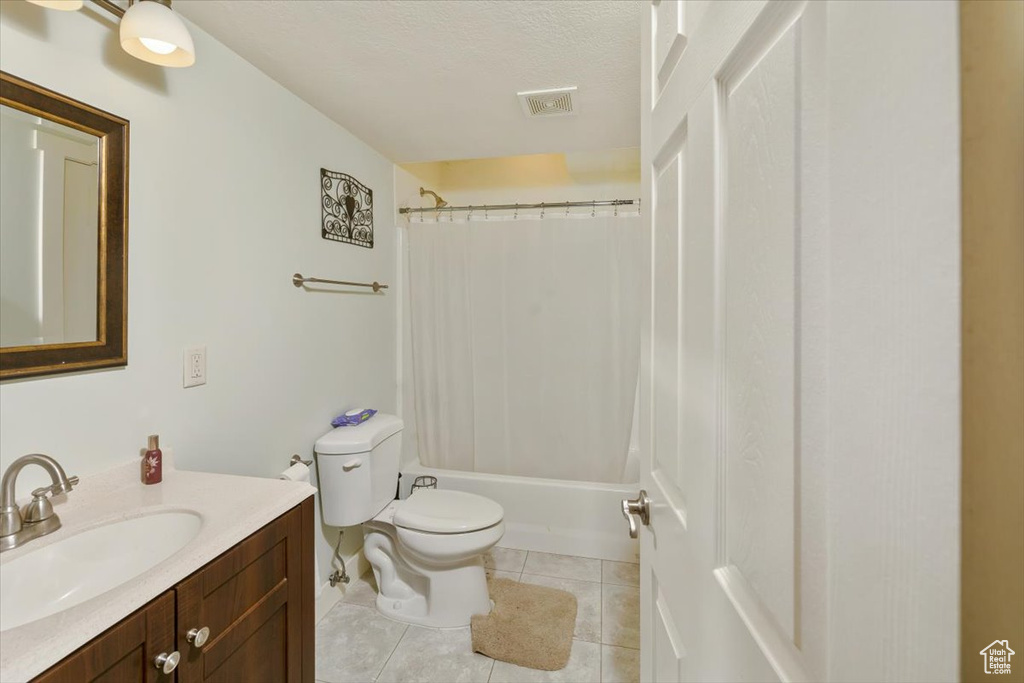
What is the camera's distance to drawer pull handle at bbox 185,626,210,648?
80 cm

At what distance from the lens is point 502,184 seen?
10.2 ft

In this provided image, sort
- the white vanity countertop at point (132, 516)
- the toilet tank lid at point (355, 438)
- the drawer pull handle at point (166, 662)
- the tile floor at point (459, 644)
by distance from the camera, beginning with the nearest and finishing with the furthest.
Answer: the white vanity countertop at point (132, 516)
the drawer pull handle at point (166, 662)
the tile floor at point (459, 644)
the toilet tank lid at point (355, 438)

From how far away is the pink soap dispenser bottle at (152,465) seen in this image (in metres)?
1.14

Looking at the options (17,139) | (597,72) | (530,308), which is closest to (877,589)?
(17,139)

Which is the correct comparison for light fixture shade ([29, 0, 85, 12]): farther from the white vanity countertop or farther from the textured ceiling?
the white vanity countertop

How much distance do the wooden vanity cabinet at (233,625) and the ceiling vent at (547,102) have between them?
166 centimetres

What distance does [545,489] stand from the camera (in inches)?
97.2

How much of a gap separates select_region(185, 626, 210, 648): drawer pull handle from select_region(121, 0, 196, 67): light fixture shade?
1.28 metres

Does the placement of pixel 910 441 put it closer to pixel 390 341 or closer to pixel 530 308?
pixel 530 308

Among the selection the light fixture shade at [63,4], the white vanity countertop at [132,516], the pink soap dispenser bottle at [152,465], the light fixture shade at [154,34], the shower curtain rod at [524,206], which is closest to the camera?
the white vanity countertop at [132,516]

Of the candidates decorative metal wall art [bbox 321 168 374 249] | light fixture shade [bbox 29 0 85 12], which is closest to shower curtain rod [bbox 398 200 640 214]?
decorative metal wall art [bbox 321 168 374 249]

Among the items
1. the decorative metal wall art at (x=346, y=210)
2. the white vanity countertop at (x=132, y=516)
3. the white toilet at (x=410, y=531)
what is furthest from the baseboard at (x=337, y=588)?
the decorative metal wall art at (x=346, y=210)

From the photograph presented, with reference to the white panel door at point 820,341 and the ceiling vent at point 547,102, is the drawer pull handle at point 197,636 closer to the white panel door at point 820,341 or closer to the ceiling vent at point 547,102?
the white panel door at point 820,341

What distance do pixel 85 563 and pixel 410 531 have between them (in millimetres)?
1087
